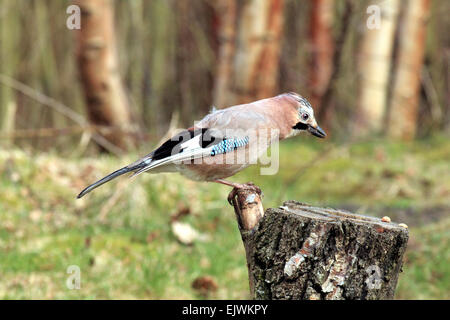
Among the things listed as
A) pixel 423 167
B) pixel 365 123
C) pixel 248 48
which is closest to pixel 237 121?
pixel 423 167

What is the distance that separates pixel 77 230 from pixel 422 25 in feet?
21.7

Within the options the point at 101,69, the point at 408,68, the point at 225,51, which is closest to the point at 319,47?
the point at 408,68

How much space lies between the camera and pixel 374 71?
10.2m

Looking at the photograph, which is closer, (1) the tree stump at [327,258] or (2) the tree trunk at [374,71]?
(1) the tree stump at [327,258]

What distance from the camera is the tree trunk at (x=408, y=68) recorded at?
32.2ft

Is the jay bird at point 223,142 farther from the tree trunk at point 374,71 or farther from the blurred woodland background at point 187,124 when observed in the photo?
the tree trunk at point 374,71

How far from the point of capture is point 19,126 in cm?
1142

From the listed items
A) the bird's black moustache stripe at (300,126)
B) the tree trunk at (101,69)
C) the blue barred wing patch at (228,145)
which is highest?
the tree trunk at (101,69)

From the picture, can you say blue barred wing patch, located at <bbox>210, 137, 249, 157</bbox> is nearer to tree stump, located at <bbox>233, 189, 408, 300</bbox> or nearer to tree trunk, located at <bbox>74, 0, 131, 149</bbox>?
tree stump, located at <bbox>233, 189, 408, 300</bbox>

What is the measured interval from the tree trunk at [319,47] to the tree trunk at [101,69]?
362cm

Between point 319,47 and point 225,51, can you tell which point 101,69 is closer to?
point 225,51

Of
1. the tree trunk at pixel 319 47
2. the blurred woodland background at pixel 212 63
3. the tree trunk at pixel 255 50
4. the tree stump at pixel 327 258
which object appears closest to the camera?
the tree stump at pixel 327 258

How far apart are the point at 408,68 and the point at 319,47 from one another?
1.59 meters

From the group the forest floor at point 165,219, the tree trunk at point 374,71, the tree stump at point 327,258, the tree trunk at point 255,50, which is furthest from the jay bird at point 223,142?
the tree trunk at point 374,71
